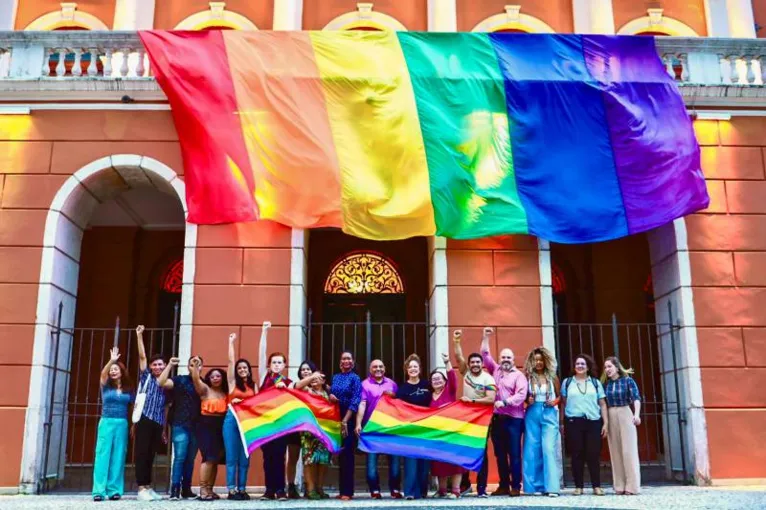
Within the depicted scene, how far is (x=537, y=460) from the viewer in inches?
369

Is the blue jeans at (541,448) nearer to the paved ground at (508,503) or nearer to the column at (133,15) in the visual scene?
the paved ground at (508,503)

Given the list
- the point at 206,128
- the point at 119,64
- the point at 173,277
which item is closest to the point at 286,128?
the point at 206,128

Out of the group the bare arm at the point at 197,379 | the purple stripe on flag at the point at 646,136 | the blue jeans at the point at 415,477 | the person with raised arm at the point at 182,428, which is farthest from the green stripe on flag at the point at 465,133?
the person with raised arm at the point at 182,428

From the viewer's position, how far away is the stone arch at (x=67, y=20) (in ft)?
47.2

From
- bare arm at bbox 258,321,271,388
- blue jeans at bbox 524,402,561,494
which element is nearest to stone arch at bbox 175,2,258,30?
bare arm at bbox 258,321,271,388

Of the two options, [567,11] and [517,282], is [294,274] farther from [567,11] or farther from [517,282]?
[567,11]

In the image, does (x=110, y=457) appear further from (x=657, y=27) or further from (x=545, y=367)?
(x=657, y=27)

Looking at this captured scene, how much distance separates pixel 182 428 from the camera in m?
9.23

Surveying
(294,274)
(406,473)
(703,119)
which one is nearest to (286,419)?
(406,473)

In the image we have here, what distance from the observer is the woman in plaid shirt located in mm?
9367

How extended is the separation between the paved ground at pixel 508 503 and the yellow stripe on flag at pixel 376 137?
395 centimetres

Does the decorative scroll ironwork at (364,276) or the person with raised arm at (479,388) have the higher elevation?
the decorative scroll ironwork at (364,276)

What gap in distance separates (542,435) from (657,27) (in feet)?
29.9

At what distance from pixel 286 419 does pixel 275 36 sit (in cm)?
598
